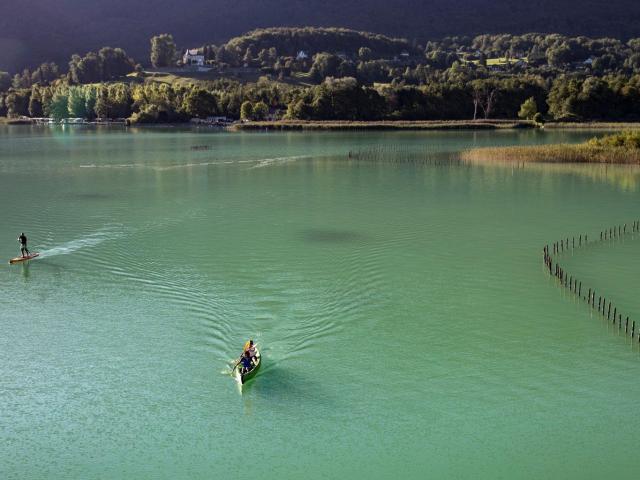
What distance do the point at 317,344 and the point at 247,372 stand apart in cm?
292

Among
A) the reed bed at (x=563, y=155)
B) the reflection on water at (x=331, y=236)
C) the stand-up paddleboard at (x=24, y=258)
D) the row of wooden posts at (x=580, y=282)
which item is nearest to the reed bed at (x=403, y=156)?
the reed bed at (x=563, y=155)

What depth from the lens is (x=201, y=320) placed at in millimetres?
20172

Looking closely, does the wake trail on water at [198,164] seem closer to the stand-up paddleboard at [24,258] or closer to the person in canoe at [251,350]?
the stand-up paddleboard at [24,258]

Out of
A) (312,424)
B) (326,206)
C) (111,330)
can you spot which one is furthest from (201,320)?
(326,206)

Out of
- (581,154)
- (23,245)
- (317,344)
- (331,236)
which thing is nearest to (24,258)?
(23,245)

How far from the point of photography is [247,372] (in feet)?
52.1

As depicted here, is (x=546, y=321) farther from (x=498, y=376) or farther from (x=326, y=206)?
(x=326, y=206)

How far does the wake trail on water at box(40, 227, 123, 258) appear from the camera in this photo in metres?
28.6

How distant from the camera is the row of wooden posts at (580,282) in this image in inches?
769

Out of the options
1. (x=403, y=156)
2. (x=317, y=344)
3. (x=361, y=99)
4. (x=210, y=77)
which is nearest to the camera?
(x=317, y=344)

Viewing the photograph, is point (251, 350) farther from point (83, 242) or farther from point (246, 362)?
point (83, 242)

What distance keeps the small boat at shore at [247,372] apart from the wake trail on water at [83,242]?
50.3 ft

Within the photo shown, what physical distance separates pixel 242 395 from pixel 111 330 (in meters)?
6.01

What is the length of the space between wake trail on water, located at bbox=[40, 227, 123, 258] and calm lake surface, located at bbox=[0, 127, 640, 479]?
0.51 feet
